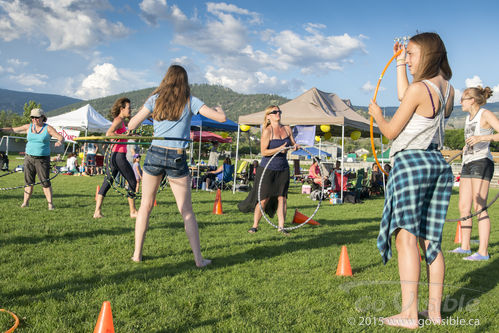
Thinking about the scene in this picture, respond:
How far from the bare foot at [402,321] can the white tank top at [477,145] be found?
3.25 meters

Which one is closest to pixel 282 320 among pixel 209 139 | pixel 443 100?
pixel 443 100

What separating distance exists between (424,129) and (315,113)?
1092 centimetres

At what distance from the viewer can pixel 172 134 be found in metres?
4.32

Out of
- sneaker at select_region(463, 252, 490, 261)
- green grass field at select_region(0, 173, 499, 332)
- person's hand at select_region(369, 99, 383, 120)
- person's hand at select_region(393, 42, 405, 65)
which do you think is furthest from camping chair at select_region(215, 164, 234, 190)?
person's hand at select_region(369, 99, 383, 120)

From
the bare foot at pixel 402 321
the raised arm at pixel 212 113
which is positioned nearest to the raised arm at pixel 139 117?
the raised arm at pixel 212 113

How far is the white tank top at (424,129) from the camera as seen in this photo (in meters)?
2.89

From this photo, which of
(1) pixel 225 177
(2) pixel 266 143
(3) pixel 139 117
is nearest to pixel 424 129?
(3) pixel 139 117

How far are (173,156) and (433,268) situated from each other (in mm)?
2751

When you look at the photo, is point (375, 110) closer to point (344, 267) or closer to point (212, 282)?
point (344, 267)

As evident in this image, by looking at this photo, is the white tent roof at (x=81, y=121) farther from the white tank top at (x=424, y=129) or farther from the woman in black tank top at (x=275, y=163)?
the white tank top at (x=424, y=129)

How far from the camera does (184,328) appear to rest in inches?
113

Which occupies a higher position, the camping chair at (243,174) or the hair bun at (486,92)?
the hair bun at (486,92)

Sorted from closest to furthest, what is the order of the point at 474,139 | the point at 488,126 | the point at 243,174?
the point at 474,139, the point at 488,126, the point at 243,174

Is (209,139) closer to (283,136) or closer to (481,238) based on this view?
(283,136)
